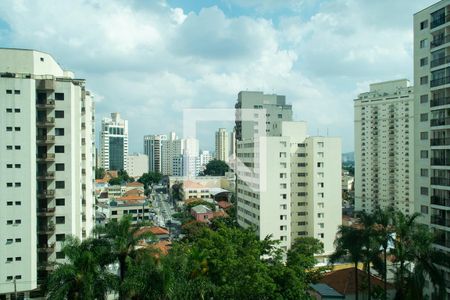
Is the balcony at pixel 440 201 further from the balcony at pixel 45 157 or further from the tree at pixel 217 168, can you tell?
the tree at pixel 217 168

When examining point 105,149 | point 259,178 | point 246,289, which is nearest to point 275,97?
point 259,178

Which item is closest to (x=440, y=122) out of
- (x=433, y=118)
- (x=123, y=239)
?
(x=433, y=118)

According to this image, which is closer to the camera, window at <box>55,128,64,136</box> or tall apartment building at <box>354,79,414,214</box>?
window at <box>55,128,64,136</box>

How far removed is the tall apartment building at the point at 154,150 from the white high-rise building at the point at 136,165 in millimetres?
2883

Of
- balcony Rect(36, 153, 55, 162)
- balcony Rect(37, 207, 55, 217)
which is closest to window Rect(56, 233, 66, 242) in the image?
balcony Rect(37, 207, 55, 217)

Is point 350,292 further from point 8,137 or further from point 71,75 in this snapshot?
point 71,75

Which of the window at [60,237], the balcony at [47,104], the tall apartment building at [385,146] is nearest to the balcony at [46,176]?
the window at [60,237]

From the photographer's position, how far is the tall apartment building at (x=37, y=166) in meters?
16.8

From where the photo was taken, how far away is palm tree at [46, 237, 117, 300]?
11.1m

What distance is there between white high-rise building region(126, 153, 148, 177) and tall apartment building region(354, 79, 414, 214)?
68966 mm

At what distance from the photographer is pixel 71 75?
73.4 ft

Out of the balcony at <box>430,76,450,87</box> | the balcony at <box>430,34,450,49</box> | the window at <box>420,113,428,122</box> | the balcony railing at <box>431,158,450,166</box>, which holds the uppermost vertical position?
the balcony at <box>430,34,450,49</box>

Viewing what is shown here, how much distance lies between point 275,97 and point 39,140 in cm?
4244

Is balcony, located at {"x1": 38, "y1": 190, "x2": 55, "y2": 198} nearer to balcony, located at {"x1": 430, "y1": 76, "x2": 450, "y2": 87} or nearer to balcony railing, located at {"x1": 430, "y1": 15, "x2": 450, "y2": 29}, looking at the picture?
balcony, located at {"x1": 430, "y1": 76, "x2": 450, "y2": 87}
